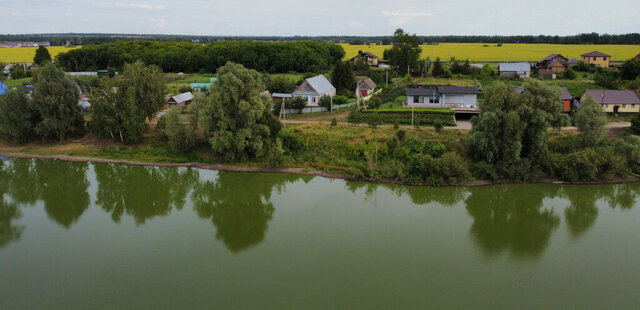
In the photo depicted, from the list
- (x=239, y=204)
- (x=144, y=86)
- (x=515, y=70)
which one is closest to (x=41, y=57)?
(x=144, y=86)

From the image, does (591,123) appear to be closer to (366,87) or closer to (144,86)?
(366,87)

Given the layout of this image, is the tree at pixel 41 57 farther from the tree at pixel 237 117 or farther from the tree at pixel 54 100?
the tree at pixel 237 117

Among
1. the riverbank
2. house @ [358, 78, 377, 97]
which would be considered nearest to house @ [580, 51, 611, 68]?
house @ [358, 78, 377, 97]

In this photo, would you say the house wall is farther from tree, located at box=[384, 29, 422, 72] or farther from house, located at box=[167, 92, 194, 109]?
house, located at box=[167, 92, 194, 109]

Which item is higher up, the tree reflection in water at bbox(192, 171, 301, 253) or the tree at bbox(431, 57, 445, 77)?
the tree at bbox(431, 57, 445, 77)

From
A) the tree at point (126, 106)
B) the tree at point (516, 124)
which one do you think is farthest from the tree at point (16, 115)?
the tree at point (516, 124)

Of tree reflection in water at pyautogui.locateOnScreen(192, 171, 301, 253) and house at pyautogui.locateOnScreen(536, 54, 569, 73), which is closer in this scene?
tree reflection in water at pyautogui.locateOnScreen(192, 171, 301, 253)
